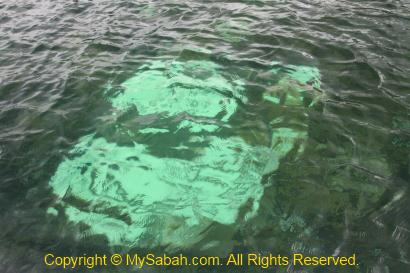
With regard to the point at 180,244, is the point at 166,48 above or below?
above

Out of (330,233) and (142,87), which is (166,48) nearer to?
(142,87)

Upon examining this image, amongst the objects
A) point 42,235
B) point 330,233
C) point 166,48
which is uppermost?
point 166,48

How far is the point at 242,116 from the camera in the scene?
23.2ft

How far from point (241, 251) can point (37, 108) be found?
246 inches

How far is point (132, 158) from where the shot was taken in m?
6.51

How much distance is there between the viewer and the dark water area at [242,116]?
16.4ft

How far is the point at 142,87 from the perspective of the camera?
8.27 m

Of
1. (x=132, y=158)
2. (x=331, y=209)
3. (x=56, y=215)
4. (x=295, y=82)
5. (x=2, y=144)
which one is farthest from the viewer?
(x=295, y=82)

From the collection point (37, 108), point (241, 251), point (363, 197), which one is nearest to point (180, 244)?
point (241, 251)

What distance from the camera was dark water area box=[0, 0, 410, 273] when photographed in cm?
500

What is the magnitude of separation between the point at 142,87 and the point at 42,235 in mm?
4284

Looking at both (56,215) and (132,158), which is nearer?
(56,215)

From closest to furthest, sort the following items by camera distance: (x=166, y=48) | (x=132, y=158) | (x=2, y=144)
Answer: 1. (x=132, y=158)
2. (x=2, y=144)
3. (x=166, y=48)

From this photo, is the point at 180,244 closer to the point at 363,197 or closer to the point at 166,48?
the point at 363,197
